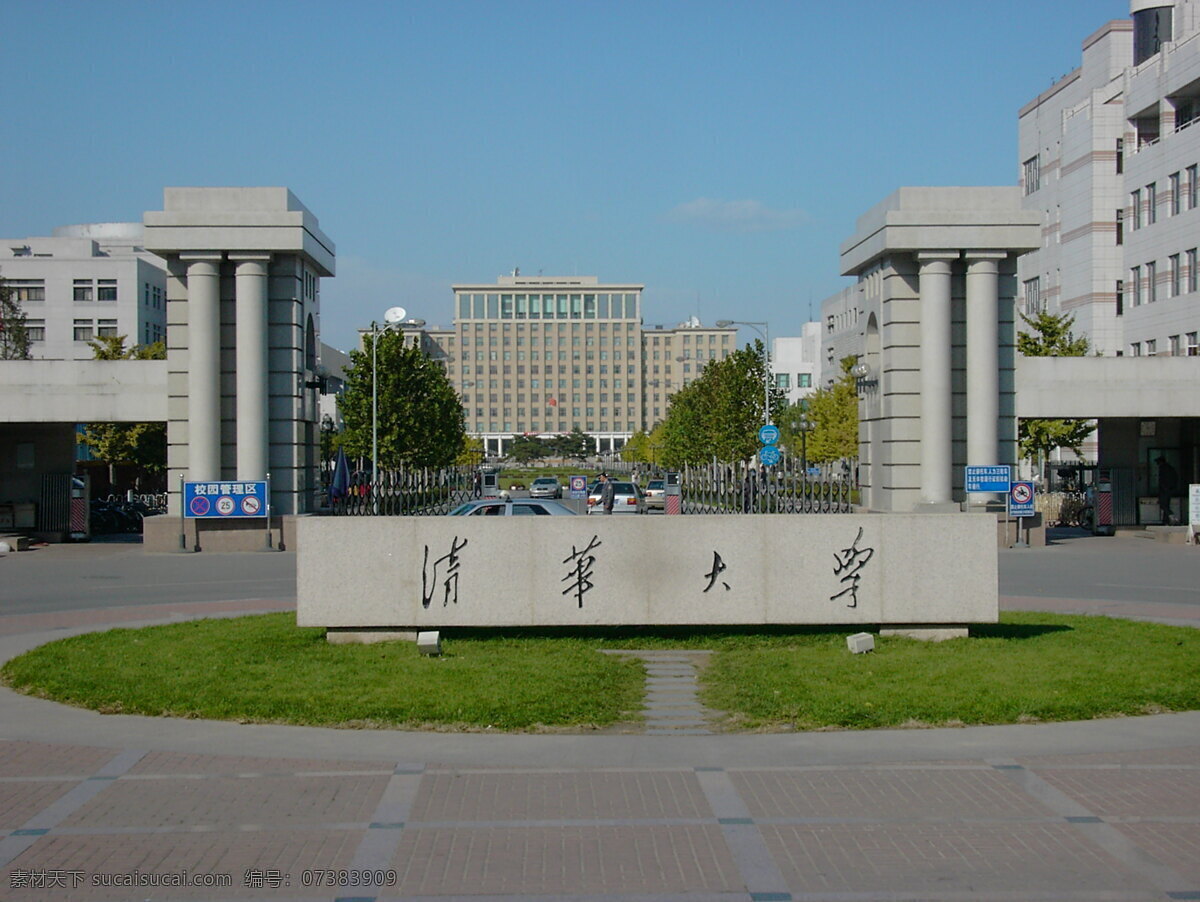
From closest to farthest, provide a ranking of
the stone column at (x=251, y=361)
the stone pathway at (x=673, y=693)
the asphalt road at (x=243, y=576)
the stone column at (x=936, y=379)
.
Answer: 1. the stone pathway at (x=673, y=693)
2. the asphalt road at (x=243, y=576)
3. the stone column at (x=936, y=379)
4. the stone column at (x=251, y=361)

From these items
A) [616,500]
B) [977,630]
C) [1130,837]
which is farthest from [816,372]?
[1130,837]

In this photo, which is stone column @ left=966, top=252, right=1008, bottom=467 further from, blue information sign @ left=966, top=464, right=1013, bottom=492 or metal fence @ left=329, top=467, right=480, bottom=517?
metal fence @ left=329, top=467, right=480, bottom=517

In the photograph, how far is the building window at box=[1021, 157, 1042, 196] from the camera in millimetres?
70812

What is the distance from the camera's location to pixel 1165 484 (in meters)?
38.9

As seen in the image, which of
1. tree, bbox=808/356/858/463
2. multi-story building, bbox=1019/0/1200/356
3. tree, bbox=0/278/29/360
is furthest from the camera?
tree, bbox=808/356/858/463

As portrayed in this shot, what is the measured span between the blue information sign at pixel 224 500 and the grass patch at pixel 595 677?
1509 centimetres

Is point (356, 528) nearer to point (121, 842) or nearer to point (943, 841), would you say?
point (121, 842)

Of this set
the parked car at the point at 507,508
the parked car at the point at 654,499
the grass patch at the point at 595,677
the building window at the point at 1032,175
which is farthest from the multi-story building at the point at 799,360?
the grass patch at the point at 595,677

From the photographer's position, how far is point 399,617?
1522 centimetres

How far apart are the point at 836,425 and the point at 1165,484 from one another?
111ft

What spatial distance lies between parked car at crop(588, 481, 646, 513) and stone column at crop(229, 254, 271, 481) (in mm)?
15187

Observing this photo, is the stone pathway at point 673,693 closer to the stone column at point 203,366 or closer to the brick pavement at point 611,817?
the brick pavement at point 611,817

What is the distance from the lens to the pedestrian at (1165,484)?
3884cm

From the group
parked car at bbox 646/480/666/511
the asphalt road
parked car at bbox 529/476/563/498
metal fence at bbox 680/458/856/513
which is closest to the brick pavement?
the asphalt road
